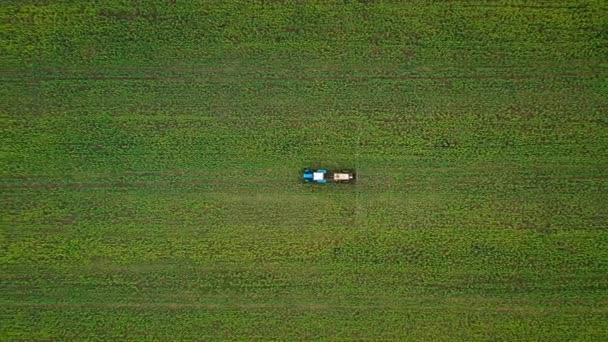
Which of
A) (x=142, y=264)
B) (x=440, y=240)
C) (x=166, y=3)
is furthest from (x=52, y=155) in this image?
(x=440, y=240)

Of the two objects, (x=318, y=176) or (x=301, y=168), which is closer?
(x=318, y=176)

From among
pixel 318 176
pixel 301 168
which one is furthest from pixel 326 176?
pixel 301 168

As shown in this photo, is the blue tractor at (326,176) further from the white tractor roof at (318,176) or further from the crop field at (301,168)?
the crop field at (301,168)

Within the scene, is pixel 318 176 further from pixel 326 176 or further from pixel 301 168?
pixel 301 168

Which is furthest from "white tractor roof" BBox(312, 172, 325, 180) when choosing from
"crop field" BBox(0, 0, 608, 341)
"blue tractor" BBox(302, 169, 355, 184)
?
"crop field" BBox(0, 0, 608, 341)

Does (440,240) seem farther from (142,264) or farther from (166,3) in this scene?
(166,3)
